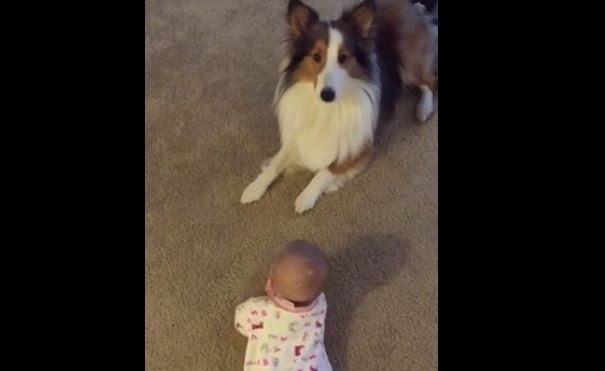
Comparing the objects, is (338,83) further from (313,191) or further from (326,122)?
(313,191)

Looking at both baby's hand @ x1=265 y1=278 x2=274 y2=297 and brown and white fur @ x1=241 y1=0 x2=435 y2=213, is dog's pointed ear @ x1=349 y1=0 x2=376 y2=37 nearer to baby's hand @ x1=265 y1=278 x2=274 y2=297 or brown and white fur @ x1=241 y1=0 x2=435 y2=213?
brown and white fur @ x1=241 y1=0 x2=435 y2=213

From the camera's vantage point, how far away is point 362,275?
190cm

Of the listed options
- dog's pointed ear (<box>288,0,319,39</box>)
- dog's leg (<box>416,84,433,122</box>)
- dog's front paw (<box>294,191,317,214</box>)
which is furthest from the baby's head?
dog's leg (<box>416,84,433,122</box>)

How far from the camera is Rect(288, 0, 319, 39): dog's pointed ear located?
170cm

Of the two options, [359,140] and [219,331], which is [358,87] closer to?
[359,140]

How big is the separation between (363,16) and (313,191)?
2.01 ft

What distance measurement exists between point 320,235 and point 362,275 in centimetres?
19

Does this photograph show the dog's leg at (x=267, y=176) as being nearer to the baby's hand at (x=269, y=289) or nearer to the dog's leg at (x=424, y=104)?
the baby's hand at (x=269, y=289)

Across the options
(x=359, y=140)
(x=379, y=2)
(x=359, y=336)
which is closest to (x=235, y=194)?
(x=359, y=140)

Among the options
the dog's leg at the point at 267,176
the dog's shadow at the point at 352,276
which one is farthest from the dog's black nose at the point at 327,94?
the dog's shadow at the point at 352,276

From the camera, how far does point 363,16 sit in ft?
5.59

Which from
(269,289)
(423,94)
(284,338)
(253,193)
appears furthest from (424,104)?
(284,338)
